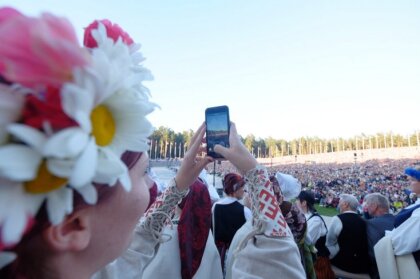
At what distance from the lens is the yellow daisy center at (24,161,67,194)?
688 mm

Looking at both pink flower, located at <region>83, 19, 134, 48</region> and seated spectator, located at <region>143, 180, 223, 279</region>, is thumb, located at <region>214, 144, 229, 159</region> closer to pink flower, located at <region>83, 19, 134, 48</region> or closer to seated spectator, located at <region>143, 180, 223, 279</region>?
pink flower, located at <region>83, 19, 134, 48</region>

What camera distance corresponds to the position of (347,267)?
544cm

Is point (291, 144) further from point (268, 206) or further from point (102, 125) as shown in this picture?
point (102, 125)

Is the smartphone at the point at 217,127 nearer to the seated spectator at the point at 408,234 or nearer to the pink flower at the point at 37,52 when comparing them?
the pink flower at the point at 37,52

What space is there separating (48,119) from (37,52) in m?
0.15

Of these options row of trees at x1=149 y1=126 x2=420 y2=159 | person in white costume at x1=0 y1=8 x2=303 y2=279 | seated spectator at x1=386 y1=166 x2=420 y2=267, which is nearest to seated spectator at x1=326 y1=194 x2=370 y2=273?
seated spectator at x1=386 y1=166 x2=420 y2=267

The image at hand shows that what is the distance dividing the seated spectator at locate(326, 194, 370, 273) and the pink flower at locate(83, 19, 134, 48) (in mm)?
5692

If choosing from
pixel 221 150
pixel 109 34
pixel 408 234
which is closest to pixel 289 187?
pixel 408 234

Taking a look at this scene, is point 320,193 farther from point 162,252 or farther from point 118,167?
point 118,167

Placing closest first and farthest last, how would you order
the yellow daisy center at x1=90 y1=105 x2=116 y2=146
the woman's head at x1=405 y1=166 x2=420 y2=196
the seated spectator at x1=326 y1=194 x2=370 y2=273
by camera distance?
1. the yellow daisy center at x1=90 y1=105 x2=116 y2=146
2. the seated spectator at x1=326 y1=194 x2=370 y2=273
3. the woman's head at x1=405 y1=166 x2=420 y2=196

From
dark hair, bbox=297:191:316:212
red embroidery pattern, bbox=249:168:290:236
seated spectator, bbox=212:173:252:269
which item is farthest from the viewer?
dark hair, bbox=297:191:316:212

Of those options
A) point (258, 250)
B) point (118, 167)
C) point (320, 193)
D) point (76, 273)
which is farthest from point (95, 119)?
point (320, 193)

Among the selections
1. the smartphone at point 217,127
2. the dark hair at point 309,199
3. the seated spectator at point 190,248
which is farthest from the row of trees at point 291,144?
the smartphone at point 217,127

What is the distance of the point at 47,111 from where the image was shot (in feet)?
2.25
